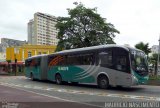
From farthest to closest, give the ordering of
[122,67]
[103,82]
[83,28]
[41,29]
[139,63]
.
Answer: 1. [41,29]
2. [83,28]
3. [103,82]
4. [139,63]
5. [122,67]

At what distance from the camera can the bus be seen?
20.1 meters

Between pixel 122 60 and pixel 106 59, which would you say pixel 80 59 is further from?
pixel 122 60

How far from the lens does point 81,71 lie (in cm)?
2400

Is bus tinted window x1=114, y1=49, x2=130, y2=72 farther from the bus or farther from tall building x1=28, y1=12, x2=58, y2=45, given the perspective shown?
tall building x1=28, y1=12, x2=58, y2=45

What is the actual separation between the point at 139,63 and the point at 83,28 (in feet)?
123

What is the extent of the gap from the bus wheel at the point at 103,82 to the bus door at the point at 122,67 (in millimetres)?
1000

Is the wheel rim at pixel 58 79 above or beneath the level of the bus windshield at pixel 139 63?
beneath

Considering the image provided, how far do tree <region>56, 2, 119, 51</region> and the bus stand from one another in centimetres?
2864

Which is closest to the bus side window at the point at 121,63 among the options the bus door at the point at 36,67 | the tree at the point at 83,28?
the bus door at the point at 36,67

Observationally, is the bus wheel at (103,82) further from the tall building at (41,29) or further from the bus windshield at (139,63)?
the tall building at (41,29)

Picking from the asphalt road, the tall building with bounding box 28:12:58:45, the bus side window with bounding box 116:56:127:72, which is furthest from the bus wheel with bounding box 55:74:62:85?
the tall building with bounding box 28:12:58:45

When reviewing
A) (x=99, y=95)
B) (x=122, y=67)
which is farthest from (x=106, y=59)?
(x=99, y=95)

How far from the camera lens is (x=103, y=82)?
21.7 m

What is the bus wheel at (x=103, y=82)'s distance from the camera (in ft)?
70.2
